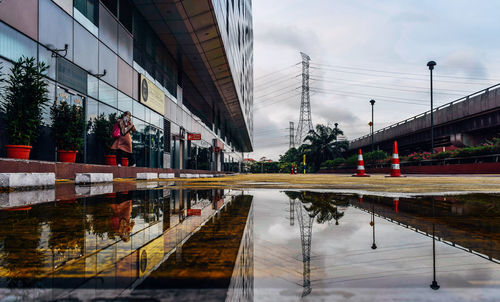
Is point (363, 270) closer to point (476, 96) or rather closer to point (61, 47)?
point (61, 47)

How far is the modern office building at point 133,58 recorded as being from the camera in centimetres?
957

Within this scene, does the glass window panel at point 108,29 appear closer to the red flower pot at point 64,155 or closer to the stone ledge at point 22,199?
the red flower pot at point 64,155

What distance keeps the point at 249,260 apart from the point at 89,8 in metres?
14.3

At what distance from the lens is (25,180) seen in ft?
17.0

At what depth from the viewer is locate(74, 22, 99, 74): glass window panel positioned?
1170cm

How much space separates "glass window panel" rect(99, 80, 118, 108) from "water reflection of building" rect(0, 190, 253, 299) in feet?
41.1

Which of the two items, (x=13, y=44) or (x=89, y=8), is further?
(x=89, y=8)

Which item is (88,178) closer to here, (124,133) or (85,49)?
(124,133)

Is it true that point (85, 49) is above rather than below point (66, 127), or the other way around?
above

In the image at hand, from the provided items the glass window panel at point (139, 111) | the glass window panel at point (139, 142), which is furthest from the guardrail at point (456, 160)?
the glass window panel at point (139, 111)

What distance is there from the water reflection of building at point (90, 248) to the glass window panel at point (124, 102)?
1395 centimetres

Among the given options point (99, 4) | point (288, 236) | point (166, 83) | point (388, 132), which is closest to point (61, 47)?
point (99, 4)

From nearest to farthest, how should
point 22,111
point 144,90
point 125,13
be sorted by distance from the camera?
point 22,111
point 125,13
point 144,90

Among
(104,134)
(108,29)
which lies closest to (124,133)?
(104,134)
